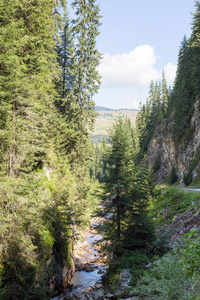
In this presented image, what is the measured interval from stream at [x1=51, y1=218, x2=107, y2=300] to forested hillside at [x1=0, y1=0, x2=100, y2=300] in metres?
0.95

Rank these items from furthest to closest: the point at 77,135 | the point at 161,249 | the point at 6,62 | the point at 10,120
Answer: the point at 77,135 < the point at 161,249 < the point at 10,120 < the point at 6,62

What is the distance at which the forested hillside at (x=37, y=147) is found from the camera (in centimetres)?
886

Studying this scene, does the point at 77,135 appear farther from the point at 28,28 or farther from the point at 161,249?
the point at 161,249

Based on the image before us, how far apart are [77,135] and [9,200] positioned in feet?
38.3

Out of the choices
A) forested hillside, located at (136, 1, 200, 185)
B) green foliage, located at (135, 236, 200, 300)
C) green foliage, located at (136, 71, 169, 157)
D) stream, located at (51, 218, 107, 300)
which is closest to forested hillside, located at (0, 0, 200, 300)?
green foliage, located at (135, 236, 200, 300)

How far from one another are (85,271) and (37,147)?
13986 millimetres


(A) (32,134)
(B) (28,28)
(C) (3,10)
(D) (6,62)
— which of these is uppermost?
(B) (28,28)

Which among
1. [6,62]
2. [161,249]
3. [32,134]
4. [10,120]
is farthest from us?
[32,134]

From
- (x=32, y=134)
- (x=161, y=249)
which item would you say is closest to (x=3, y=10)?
(x=32, y=134)

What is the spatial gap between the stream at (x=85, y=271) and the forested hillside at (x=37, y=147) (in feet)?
3.13

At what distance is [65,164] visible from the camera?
716 inches

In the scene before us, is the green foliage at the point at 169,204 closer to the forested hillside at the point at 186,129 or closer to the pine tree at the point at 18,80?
the forested hillside at the point at 186,129

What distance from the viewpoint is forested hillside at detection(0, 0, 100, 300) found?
886 cm

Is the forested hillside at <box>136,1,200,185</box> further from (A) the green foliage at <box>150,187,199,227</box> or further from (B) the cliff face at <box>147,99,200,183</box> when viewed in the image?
(A) the green foliage at <box>150,187,199,227</box>
